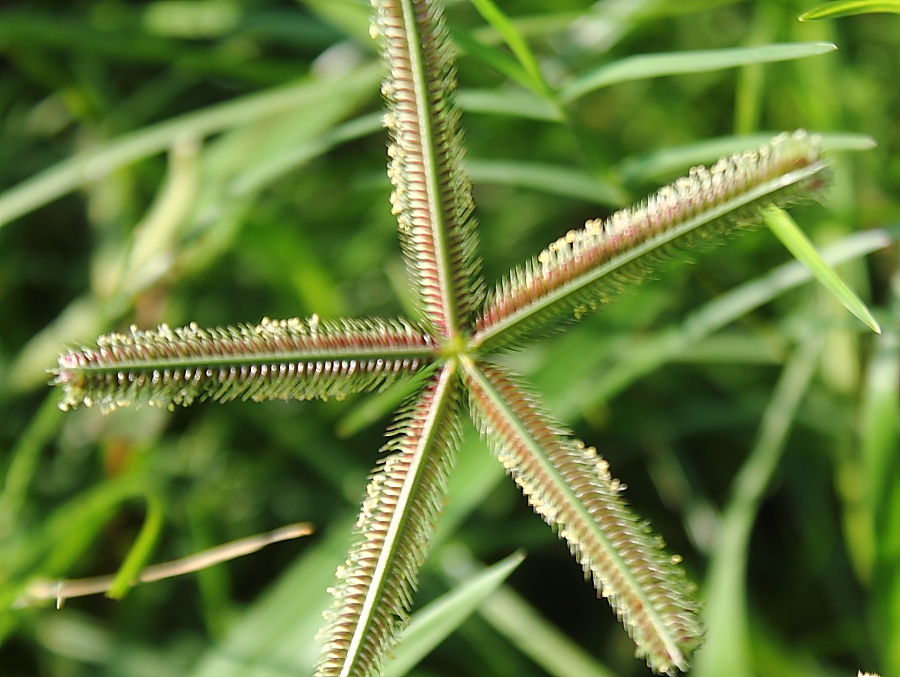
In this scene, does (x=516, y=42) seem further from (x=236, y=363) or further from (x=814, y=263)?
(x=236, y=363)

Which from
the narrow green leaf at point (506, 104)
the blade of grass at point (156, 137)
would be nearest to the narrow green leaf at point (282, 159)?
the blade of grass at point (156, 137)

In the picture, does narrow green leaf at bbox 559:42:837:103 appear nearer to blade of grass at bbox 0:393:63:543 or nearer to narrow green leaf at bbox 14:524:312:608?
narrow green leaf at bbox 14:524:312:608

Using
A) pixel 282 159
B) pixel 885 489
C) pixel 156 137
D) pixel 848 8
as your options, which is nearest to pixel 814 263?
pixel 848 8

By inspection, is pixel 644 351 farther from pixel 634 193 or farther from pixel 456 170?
pixel 456 170

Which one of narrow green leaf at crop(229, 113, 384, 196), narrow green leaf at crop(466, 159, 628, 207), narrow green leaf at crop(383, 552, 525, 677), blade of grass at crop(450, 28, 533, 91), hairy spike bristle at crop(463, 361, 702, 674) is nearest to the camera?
hairy spike bristle at crop(463, 361, 702, 674)

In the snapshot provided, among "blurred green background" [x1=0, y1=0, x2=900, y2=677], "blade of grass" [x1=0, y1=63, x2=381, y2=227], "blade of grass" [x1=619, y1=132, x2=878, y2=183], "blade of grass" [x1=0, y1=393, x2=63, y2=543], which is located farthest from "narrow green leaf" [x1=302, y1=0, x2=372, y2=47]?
"blade of grass" [x1=0, y1=393, x2=63, y2=543]

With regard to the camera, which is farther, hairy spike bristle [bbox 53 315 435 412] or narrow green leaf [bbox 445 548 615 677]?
narrow green leaf [bbox 445 548 615 677]

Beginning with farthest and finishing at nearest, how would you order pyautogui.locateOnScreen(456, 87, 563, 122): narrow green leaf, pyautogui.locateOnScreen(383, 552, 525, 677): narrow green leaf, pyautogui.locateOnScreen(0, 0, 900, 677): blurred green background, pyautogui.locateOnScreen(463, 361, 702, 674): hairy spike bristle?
1. pyautogui.locateOnScreen(0, 0, 900, 677): blurred green background
2. pyautogui.locateOnScreen(456, 87, 563, 122): narrow green leaf
3. pyautogui.locateOnScreen(383, 552, 525, 677): narrow green leaf
4. pyautogui.locateOnScreen(463, 361, 702, 674): hairy spike bristle
